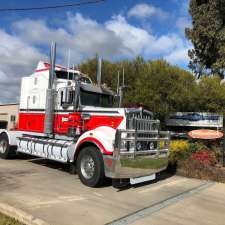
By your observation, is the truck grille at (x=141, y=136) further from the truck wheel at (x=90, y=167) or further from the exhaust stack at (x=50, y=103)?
the exhaust stack at (x=50, y=103)

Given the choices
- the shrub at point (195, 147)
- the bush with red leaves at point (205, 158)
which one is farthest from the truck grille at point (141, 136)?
the shrub at point (195, 147)

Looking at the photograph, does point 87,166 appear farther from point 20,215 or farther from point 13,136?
point 13,136

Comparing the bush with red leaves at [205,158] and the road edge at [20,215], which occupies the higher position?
the bush with red leaves at [205,158]

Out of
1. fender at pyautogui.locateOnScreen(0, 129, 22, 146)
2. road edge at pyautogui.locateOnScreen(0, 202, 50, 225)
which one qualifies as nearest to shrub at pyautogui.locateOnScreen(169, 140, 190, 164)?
fender at pyautogui.locateOnScreen(0, 129, 22, 146)

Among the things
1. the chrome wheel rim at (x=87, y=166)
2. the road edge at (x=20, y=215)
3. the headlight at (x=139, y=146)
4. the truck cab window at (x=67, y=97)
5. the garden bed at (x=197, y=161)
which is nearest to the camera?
the road edge at (x=20, y=215)

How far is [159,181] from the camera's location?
9.73 meters

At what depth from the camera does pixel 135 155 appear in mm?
8125

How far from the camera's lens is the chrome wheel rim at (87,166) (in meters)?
8.37

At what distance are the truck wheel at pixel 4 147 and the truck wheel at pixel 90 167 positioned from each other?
16.0 feet

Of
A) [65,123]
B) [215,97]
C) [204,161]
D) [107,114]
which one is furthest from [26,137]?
[215,97]

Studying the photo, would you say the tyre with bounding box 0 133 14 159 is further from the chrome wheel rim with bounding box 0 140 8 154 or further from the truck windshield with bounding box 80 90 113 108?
the truck windshield with bounding box 80 90 113 108

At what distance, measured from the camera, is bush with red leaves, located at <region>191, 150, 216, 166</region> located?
439 inches

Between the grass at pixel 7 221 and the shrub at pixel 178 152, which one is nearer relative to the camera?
the grass at pixel 7 221

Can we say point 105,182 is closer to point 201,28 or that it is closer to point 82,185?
point 82,185
